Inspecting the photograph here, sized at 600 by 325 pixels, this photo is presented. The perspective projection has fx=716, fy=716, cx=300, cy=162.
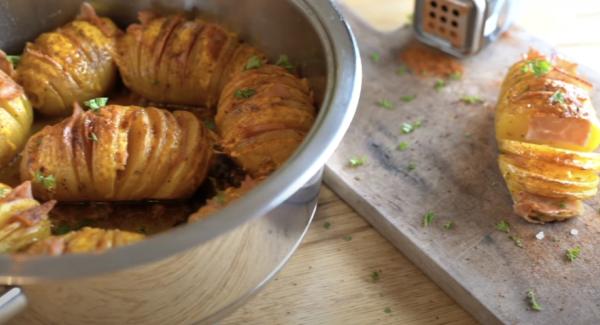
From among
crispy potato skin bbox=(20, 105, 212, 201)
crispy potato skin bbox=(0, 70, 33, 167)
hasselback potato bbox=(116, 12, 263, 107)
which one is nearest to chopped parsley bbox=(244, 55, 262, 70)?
hasselback potato bbox=(116, 12, 263, 107)

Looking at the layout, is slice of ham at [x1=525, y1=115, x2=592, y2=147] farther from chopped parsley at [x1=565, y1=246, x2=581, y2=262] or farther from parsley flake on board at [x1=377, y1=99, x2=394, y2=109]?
parsley flake on board at [x1=377, y1=99, x2=394, y2=109]

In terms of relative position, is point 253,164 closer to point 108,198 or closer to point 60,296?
point 108,198

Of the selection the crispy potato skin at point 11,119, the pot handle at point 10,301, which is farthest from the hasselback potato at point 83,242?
the crispy potato skin at point 11,119

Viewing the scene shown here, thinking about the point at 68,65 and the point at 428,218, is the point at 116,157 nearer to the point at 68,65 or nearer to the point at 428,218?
the point at 68,65

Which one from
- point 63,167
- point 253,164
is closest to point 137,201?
point 63,167

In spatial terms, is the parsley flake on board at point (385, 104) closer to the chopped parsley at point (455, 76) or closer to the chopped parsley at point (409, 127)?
the chopped parsley at point (409, 127)
